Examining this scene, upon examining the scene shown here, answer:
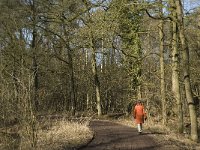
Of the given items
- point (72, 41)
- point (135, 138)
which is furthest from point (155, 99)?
point (135, 138)

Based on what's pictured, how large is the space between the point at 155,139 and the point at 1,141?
700cm

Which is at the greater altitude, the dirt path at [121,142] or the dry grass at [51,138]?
the dry grass at [51,138]

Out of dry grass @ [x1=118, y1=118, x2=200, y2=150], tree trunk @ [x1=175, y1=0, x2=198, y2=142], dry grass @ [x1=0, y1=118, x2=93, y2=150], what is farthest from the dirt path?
tree trunk @ [x1=175, y1=0, x2=198, y2=142]

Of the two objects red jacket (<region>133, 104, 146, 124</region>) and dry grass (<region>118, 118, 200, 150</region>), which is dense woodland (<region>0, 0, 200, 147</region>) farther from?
red jacket (<region>133, 104, 146, 124</region>)

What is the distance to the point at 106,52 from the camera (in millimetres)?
39750

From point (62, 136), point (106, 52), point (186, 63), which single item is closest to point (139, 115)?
point (186, 63)

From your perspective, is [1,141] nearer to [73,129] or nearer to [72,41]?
[73,129]

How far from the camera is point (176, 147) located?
16.7 m

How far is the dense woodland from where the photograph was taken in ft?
69.8

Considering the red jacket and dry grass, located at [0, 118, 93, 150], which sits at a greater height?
the red jacket

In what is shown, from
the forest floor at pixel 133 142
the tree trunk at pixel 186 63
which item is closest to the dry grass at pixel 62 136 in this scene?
the forest floor at pixel 133 142

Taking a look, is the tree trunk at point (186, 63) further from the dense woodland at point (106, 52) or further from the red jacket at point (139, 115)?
the red jacket at point (139, 115)

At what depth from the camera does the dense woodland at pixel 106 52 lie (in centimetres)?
2128

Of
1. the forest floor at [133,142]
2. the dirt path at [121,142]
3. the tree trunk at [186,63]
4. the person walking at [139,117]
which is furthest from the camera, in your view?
the tree trunk at [186,63]
